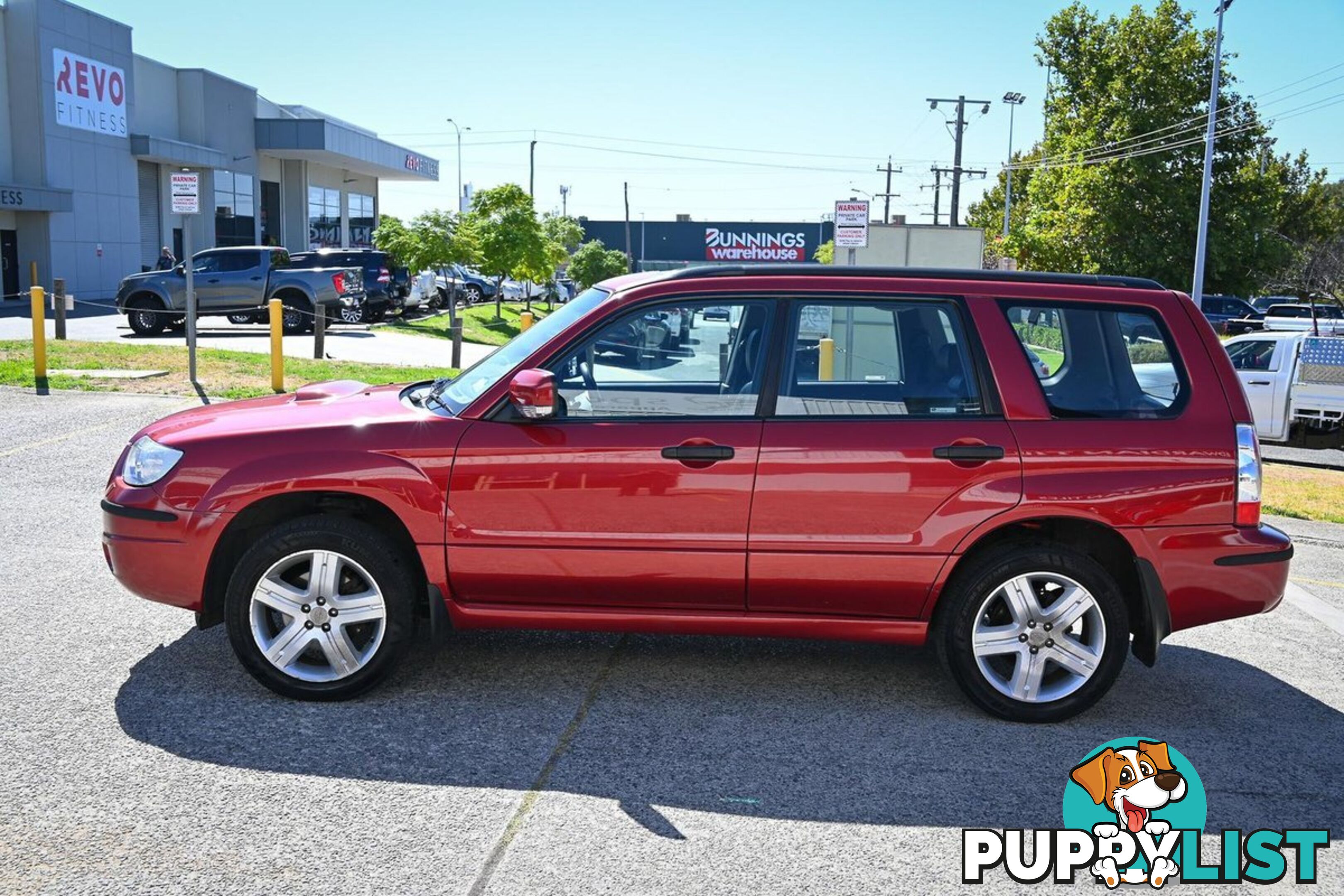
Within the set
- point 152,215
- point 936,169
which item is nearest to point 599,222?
point 936,169

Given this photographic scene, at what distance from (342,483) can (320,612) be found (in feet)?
1.72

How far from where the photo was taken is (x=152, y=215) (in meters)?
45.3

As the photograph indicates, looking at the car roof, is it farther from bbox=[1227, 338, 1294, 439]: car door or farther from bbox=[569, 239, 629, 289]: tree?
bbox=[569, 239, 629, 289]: tree

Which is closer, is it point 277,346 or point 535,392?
point 535,392

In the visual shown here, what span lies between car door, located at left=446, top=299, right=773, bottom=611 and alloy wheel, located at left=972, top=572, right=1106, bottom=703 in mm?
1015

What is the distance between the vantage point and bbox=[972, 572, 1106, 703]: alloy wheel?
4.96m

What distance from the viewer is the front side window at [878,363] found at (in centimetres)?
507

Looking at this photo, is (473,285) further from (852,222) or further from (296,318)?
(852,222)

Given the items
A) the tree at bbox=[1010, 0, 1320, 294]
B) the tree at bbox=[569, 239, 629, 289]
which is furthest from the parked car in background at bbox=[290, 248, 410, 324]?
the tree at bbox=[569, 239, 629, 289]

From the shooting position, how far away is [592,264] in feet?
256

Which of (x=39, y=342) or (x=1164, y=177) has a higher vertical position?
(x=1164, y=177)

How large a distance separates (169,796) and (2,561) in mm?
3670

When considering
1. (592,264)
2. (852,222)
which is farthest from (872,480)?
(592,264)

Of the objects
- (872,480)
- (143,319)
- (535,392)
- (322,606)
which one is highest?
(535,392)
